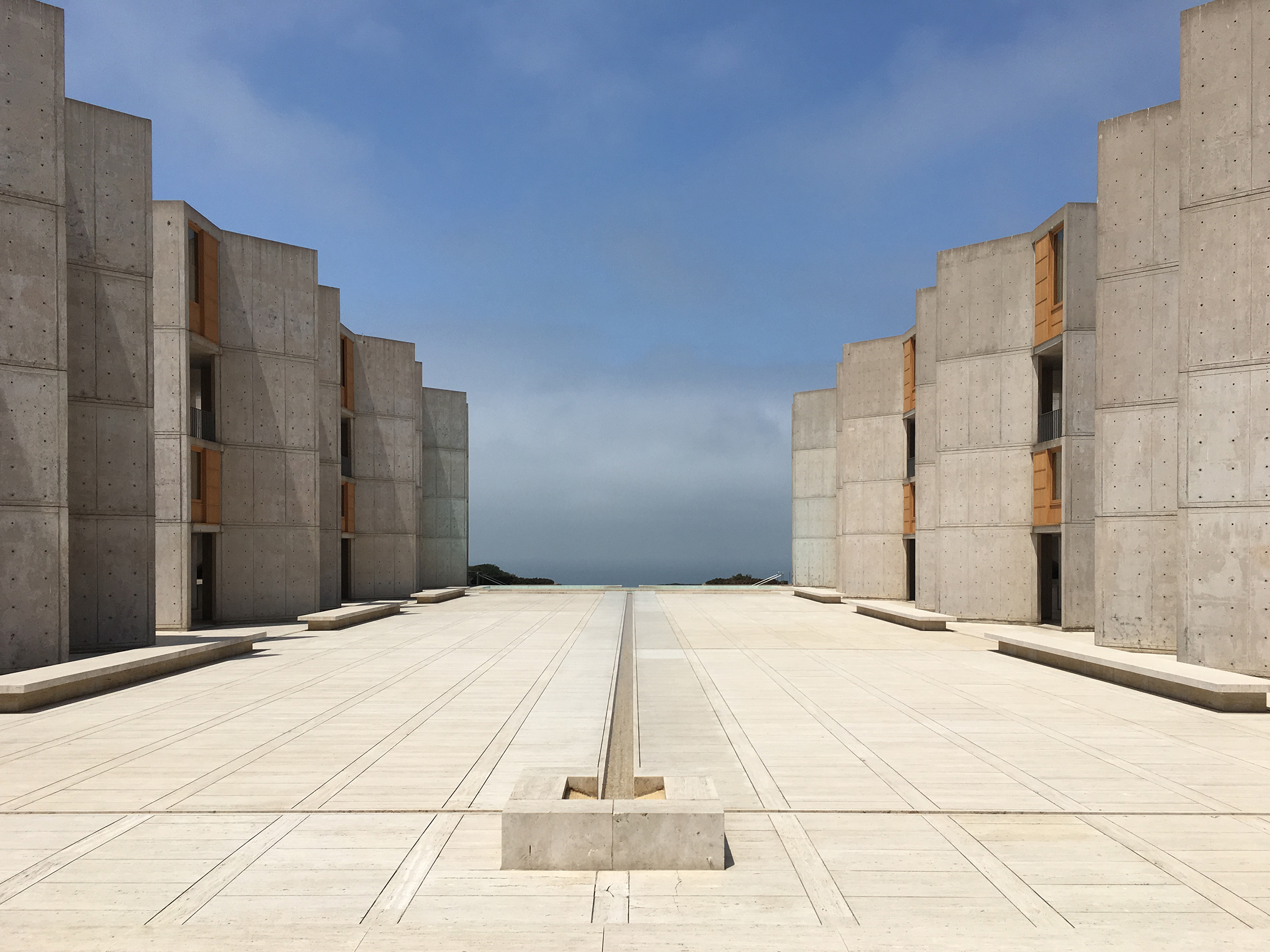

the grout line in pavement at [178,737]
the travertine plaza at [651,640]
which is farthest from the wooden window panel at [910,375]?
the grout line in pavement at [178,737]

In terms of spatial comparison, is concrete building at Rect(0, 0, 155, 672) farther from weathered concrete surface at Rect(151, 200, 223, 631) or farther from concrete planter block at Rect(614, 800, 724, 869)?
concrete planter block at Rect(614, 800, 724, 869)

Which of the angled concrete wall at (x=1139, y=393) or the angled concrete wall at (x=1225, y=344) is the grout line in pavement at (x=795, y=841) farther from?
the angled concrete wall at (x=1139, y=393)

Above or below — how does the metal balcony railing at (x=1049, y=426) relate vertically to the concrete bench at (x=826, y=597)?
above

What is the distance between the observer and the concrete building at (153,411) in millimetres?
13594

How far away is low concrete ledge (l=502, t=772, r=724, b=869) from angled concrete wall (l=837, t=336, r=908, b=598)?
28712mm

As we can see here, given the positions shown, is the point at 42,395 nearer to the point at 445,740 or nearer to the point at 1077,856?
the point at 445,740

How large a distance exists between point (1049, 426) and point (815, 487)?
60.5 ft

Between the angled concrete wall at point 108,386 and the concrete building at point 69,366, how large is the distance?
0.08ft

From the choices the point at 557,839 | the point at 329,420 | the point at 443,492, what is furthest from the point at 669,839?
the point at 443,492

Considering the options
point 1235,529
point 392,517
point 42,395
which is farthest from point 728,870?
point 392,517

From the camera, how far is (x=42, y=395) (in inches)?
536

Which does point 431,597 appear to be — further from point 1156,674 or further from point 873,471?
point 1156,674

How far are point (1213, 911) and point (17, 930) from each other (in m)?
6.81

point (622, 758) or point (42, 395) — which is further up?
point (42, 395)
